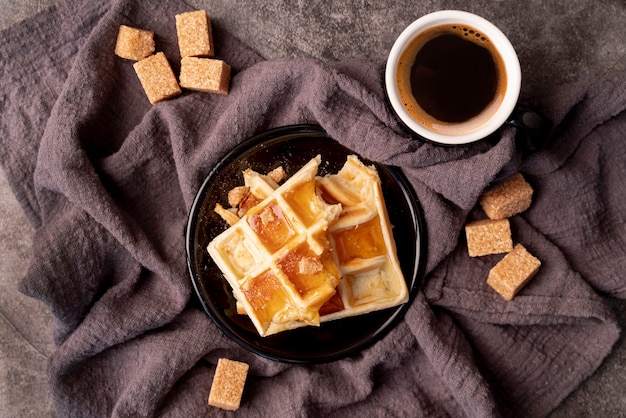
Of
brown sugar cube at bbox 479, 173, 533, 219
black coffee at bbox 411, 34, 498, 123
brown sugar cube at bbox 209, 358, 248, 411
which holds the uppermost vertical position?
black coffee at bbox 411, 34, 498, 123

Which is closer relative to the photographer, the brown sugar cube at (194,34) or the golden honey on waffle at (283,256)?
the golden honey on waffle at (283,256)

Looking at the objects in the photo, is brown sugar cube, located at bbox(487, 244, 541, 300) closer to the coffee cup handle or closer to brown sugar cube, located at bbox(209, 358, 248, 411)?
the coffee cup handle

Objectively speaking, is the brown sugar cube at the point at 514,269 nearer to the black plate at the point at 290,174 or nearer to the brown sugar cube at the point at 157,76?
the black plate at the point at 290,174

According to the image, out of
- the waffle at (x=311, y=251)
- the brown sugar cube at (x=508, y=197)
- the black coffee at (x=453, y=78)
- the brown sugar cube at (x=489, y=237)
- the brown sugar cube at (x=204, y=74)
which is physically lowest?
the brown sugar cube at (x=489, y=237)

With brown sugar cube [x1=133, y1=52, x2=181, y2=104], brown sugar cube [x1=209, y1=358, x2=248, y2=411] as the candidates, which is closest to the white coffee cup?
brown sugar cube [x1=133, y1=52, x2=181, y2=104]

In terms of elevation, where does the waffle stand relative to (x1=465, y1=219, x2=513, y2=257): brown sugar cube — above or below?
above

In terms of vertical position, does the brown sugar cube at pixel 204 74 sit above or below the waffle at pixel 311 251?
above

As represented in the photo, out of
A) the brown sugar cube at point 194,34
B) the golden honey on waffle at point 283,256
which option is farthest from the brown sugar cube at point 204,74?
the golden honey on waffle at point 283,256

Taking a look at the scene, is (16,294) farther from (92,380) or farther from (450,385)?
(450,385)
